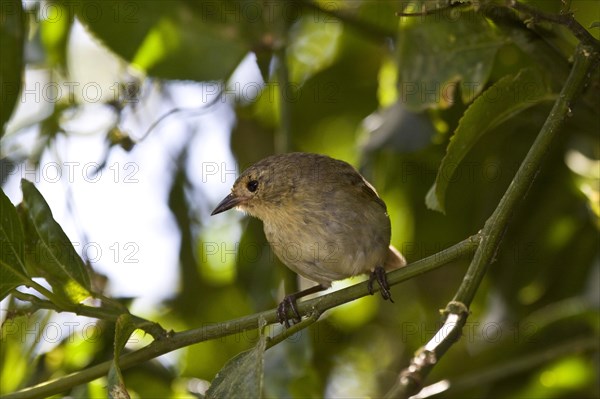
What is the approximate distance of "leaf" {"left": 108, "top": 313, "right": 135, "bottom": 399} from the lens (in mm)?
2512

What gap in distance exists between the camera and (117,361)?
260 centimetres

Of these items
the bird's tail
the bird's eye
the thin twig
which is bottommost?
the bird's tail

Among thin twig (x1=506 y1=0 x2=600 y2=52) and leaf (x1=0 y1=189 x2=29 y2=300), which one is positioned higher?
thin twig (x1=506 y1=0 x2=600 y2=52)

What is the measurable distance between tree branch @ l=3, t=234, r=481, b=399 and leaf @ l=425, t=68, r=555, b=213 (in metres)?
0.48

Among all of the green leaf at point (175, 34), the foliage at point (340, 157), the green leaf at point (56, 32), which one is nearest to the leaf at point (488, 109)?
the foliage at point (340, 157)

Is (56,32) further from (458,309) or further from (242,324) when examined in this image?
(458,309)

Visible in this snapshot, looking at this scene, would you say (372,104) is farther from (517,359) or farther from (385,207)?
(517,359)

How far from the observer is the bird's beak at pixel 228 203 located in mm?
4379

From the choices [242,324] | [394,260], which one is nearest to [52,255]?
[242,324]

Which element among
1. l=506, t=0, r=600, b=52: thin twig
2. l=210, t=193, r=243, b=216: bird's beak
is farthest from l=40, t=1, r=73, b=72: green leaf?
l=506, t=0, r=600, b=52: thin twig

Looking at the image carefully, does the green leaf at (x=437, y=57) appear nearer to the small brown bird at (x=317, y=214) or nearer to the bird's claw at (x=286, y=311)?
the small brown bird at (x=317, y=214)

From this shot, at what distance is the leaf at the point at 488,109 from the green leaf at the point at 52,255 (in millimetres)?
1322

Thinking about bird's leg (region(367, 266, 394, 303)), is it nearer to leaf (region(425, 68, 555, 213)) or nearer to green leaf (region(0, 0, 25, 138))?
leaf (region(425, 68, 555, 213))

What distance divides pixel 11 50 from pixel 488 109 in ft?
6.94
